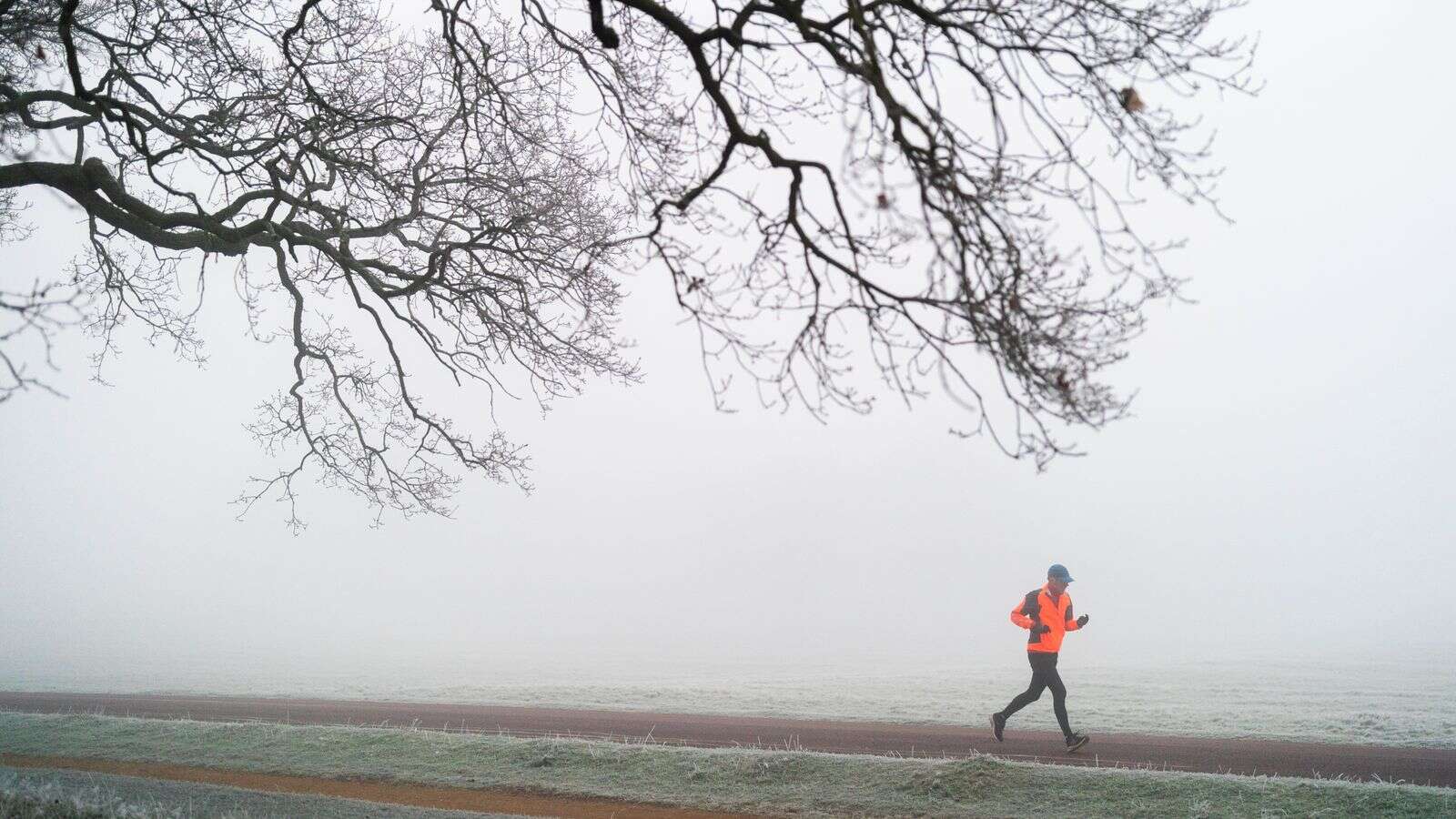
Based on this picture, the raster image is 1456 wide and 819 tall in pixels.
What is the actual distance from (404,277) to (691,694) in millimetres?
12110

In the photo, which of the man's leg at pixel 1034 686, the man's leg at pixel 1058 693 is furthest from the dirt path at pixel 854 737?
the man's leg at pixel 1034 686

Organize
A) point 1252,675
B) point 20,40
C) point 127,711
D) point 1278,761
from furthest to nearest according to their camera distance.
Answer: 1. point 1252,675
2. point 127,711
3. point 1278,761
4. point 20,40

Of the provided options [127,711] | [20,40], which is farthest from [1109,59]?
[127,711]

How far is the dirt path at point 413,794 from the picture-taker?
9.93 metres

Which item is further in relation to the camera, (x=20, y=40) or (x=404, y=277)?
(x=404, y=277)

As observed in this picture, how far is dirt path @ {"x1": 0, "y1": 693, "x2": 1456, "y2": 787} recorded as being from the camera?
37.9 ft

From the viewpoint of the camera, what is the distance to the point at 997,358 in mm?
5945

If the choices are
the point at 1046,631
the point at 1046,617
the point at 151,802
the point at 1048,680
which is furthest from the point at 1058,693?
the point at 151,802

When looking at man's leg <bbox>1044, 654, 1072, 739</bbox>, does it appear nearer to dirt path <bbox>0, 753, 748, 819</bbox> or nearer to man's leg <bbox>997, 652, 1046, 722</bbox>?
man's leg <bbox>997, 652, 1046, 722</bbox>

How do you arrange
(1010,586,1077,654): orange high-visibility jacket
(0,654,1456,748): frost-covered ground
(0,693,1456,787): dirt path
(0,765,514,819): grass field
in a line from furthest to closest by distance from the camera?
(0,654,1456,748): frost-covered ground < (1010,586,1077,654): orange high-visibility jacket < (0,693,1456,787): dirt path < (0,765,514,819): grass field

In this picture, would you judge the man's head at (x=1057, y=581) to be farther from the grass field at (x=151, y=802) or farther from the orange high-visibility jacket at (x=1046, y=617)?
the grass field at (x=151, y=802)

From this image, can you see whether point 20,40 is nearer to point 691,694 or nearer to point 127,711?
point 127,711

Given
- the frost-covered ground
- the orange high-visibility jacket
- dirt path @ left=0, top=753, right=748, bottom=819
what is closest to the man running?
the orange high-visibility jacket

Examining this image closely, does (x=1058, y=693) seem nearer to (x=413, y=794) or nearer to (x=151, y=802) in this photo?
(x=413, y=794)
